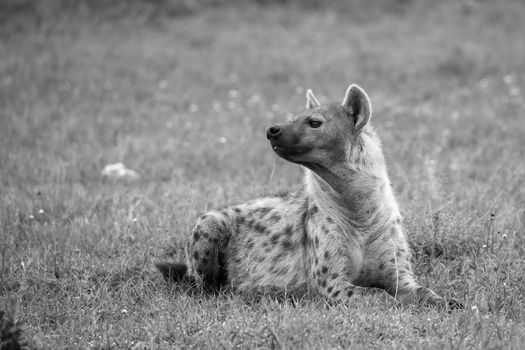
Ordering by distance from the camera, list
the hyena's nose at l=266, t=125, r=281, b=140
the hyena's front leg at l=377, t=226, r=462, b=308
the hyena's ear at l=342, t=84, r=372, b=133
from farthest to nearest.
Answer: the hyena's ear at l=342, t=84, r=372, b=133
the hyena's nose at l=266, t=125, r=281, b=140
the hyena's front leg at l=377, t=226, r=462, b=308

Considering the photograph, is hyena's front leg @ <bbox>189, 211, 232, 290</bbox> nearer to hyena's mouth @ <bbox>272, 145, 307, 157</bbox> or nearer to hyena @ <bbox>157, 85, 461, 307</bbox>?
hyena @ <bbox>157, 85, 461, 307</bbox>

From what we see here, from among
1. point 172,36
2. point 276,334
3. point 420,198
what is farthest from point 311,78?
point 276,334

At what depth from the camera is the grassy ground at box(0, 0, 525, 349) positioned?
4.23 meters

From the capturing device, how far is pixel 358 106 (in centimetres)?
491

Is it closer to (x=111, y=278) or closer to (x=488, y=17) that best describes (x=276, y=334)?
(x=111, y=278)

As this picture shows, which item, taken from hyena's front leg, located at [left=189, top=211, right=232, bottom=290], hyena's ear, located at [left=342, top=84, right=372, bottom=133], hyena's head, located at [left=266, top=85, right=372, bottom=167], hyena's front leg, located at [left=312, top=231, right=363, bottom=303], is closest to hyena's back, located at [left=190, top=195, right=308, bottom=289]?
hyena's front leg, located at [left=189, top=211, right=232, bottom=290]

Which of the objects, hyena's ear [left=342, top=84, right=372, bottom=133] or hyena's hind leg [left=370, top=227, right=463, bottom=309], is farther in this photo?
hyena's ear [left=342, top=84, right=372, bottom=133]

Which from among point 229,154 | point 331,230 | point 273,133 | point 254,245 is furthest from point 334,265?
point 229,154

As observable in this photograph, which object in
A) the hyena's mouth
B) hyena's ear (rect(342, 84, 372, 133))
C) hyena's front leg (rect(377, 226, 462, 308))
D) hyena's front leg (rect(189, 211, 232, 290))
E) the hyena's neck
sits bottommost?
hyena's front leg (rect(189, 211, 232, 290))

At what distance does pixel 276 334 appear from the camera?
3.79 meters

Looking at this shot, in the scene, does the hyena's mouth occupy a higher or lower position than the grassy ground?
higher

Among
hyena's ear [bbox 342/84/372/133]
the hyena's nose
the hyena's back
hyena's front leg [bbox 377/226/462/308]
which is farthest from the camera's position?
the hyena's back

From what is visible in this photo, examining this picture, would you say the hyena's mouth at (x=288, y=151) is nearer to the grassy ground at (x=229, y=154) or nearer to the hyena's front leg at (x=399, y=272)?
the hyena's front leg at (x=399, y=272)

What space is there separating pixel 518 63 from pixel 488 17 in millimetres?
2222
